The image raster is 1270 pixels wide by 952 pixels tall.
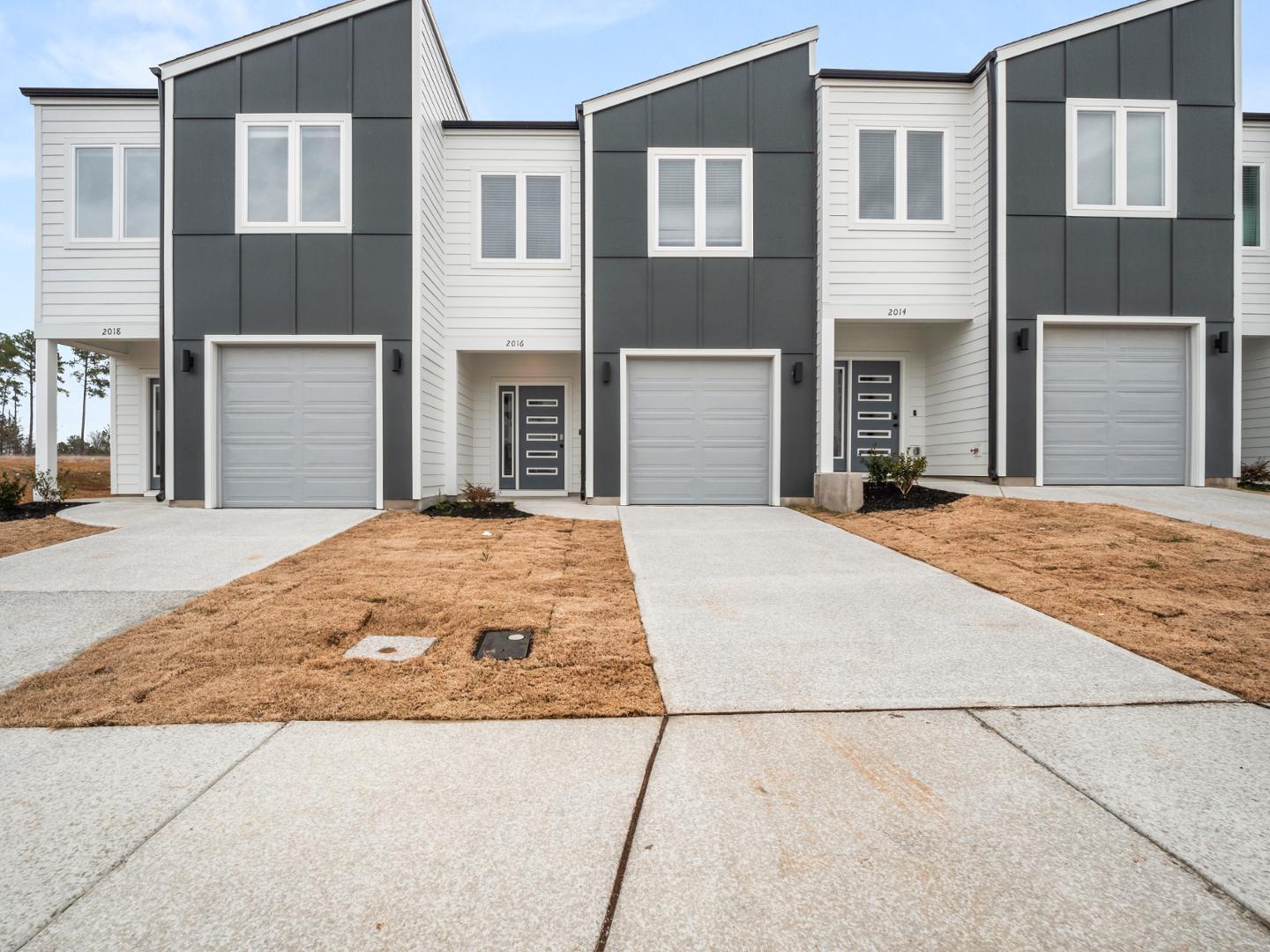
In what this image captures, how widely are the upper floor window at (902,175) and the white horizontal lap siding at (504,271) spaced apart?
442 cm

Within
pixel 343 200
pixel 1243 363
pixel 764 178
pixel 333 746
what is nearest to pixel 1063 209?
pixel 764 178

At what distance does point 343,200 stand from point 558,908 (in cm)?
985

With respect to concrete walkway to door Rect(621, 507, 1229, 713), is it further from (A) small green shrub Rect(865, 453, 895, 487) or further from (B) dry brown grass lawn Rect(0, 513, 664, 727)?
(A) small green shrub Rect(865, 453, 895, 487)

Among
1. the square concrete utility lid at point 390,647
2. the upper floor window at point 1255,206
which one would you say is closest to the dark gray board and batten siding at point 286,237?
the square concrete utility lid at point 390,647

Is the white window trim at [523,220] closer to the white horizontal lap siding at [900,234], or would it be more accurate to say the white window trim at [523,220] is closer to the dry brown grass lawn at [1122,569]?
the white horizontal lap siding at [900,234]

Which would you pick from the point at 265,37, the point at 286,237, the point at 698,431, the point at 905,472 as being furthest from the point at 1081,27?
the point at 286,237

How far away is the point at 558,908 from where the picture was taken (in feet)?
5.47

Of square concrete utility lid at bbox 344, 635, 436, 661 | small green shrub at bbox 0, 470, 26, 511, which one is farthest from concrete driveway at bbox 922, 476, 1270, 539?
small green shrub at bbox 0, 470, 26, 511

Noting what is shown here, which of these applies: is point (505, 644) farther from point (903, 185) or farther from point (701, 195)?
point (903, 185)

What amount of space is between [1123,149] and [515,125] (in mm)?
9030

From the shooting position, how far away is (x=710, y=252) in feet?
32.4

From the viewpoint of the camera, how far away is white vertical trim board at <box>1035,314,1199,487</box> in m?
9.58

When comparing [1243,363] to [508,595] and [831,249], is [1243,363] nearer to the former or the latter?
[831,249]

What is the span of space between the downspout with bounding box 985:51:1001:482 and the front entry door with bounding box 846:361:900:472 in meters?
1.93
